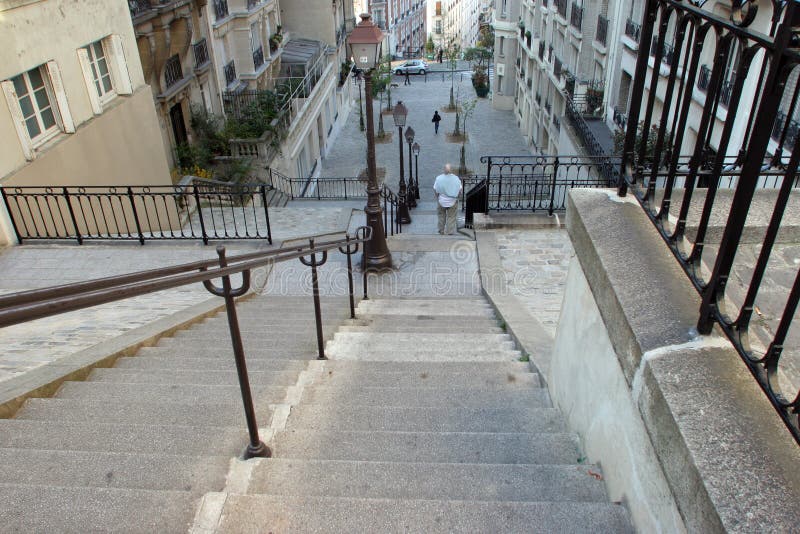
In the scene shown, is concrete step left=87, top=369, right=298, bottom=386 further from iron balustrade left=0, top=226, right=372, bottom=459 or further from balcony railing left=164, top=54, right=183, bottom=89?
balcony railing left=164, top=54, right=183, bottom=89

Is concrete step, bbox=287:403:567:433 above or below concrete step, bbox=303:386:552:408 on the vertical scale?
above

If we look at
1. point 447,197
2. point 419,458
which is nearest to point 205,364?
point 419,458

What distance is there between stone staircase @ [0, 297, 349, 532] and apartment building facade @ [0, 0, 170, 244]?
17.9 feet

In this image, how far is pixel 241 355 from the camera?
100 inches

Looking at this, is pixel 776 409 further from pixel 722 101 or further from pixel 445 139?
pixel 445 139

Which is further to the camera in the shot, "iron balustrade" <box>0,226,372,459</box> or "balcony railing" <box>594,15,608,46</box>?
"balcony railing" <box>594,15,608,46</box>

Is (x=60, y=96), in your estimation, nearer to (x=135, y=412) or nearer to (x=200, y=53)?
(x=135, y=412)

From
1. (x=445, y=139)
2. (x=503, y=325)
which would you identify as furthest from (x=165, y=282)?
(x=445, y=139)

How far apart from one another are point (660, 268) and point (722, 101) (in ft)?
34.8

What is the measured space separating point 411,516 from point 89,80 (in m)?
10.1

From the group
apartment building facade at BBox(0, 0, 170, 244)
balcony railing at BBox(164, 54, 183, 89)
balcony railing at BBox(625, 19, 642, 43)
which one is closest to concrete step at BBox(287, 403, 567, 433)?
Result: apartment building facade at BBox(0, 0, 170, 244)

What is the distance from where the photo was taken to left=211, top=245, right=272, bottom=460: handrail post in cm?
242

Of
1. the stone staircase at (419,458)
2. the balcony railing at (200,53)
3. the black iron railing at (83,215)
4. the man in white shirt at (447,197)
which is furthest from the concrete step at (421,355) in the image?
the balcony railing at (200,53)

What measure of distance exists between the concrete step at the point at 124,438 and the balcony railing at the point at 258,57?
19960 millimetres
